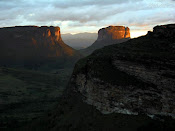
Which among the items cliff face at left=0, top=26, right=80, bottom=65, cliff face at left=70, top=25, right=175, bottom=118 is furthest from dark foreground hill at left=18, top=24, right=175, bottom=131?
cliff face at left=0, top=26, right=80, bottom=65

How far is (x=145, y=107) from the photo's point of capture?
96.7 feet

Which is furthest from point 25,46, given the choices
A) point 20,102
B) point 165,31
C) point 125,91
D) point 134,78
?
point 134,78

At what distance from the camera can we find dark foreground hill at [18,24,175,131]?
2844 cm

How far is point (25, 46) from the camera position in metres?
188

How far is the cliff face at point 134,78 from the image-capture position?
28.6m

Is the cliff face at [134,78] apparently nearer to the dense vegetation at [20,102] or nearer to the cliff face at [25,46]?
the dense vegetation at [20,102]

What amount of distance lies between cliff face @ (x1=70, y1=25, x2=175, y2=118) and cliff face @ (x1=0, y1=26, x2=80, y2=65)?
155m

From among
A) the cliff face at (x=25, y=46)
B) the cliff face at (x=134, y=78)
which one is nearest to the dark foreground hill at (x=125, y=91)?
the cliff face at (x=134, y=78)

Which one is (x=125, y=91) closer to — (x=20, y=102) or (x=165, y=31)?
(x=165, y=31)

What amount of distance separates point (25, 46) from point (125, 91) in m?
173

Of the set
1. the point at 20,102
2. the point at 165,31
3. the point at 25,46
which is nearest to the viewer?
the point at 165,31

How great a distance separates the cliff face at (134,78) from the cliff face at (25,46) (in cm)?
15525

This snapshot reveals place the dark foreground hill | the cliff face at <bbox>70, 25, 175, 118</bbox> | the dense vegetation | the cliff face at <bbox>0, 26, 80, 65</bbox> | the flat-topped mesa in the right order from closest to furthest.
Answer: the dark foreground hill
the cliff face at <bbox>70, 25, 175, 118</bbox>
the flat-topped mesa
the dense vegetation
the cliff face at <bbox>0, 26, 80, 65</bbox>

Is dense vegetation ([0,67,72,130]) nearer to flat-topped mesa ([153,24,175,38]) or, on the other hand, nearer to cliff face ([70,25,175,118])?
cliff face ([70,25,175,118])
